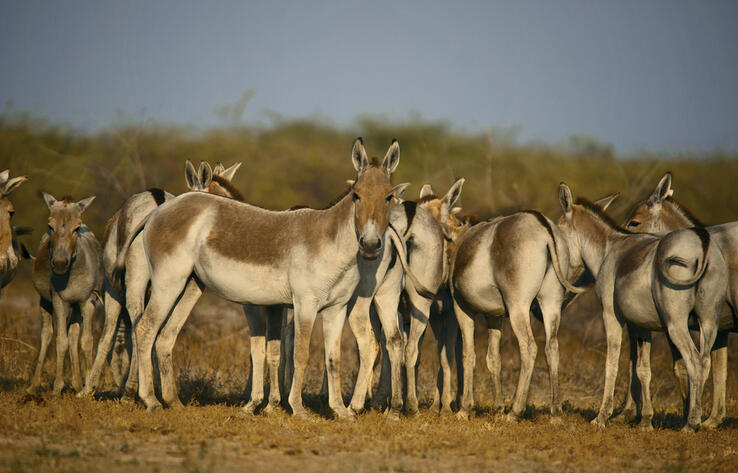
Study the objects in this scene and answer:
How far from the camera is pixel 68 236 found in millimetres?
10680

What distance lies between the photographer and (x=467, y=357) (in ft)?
→ 35.8

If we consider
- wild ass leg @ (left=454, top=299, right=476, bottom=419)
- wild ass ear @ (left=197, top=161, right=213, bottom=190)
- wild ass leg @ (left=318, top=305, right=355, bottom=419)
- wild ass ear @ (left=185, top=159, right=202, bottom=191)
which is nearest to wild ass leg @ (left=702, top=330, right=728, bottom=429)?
wild ass leg @ (left=454, top=299, right=476, bottom=419)

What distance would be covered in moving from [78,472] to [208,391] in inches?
211

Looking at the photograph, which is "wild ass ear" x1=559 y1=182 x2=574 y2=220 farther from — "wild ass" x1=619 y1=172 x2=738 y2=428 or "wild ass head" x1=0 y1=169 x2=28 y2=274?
"wild ass head" x1=0 y1=169 x2=28 y2=274

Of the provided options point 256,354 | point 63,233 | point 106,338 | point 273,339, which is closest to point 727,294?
point 273,339

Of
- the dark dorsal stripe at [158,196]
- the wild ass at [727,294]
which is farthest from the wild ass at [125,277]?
the wild ass at [727,294]

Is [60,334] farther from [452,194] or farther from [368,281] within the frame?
[452,194]

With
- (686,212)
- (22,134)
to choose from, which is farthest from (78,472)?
(22,134)

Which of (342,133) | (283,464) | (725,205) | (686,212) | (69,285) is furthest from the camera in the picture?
(342,133)

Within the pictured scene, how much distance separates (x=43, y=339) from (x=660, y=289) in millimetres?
8832

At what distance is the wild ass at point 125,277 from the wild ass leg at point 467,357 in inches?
155

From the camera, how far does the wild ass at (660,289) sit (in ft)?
30.9

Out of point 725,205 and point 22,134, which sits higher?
point 22,134

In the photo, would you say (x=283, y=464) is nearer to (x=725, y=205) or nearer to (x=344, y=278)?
(x=344, y=278)
